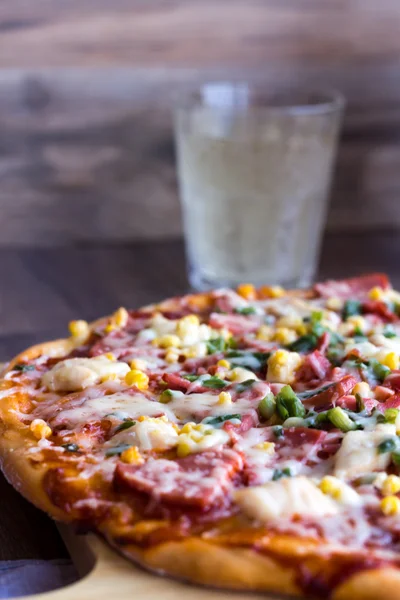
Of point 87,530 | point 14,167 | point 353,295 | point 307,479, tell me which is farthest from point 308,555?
point 14,167

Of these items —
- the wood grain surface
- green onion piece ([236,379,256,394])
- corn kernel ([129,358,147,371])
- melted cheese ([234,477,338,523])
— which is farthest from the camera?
the wood grain surface

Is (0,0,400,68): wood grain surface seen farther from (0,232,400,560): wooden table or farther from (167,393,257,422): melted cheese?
(167,393,257,422): melted cheese

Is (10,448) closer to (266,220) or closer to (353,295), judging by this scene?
(353,295)

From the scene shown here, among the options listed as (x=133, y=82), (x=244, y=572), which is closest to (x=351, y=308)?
(x=244, y=572)

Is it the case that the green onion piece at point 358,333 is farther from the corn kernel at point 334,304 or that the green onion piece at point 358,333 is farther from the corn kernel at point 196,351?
the corn kernel at point 196,351

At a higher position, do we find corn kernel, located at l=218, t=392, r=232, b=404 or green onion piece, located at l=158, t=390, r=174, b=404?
corn kernel, located at l=218, t=392, r=232, b=404

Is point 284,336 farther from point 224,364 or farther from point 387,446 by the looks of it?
point 387,446

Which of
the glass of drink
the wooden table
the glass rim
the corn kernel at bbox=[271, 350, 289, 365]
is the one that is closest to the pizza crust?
the corn kernel at bbox=[271, 350, 289, 365]
